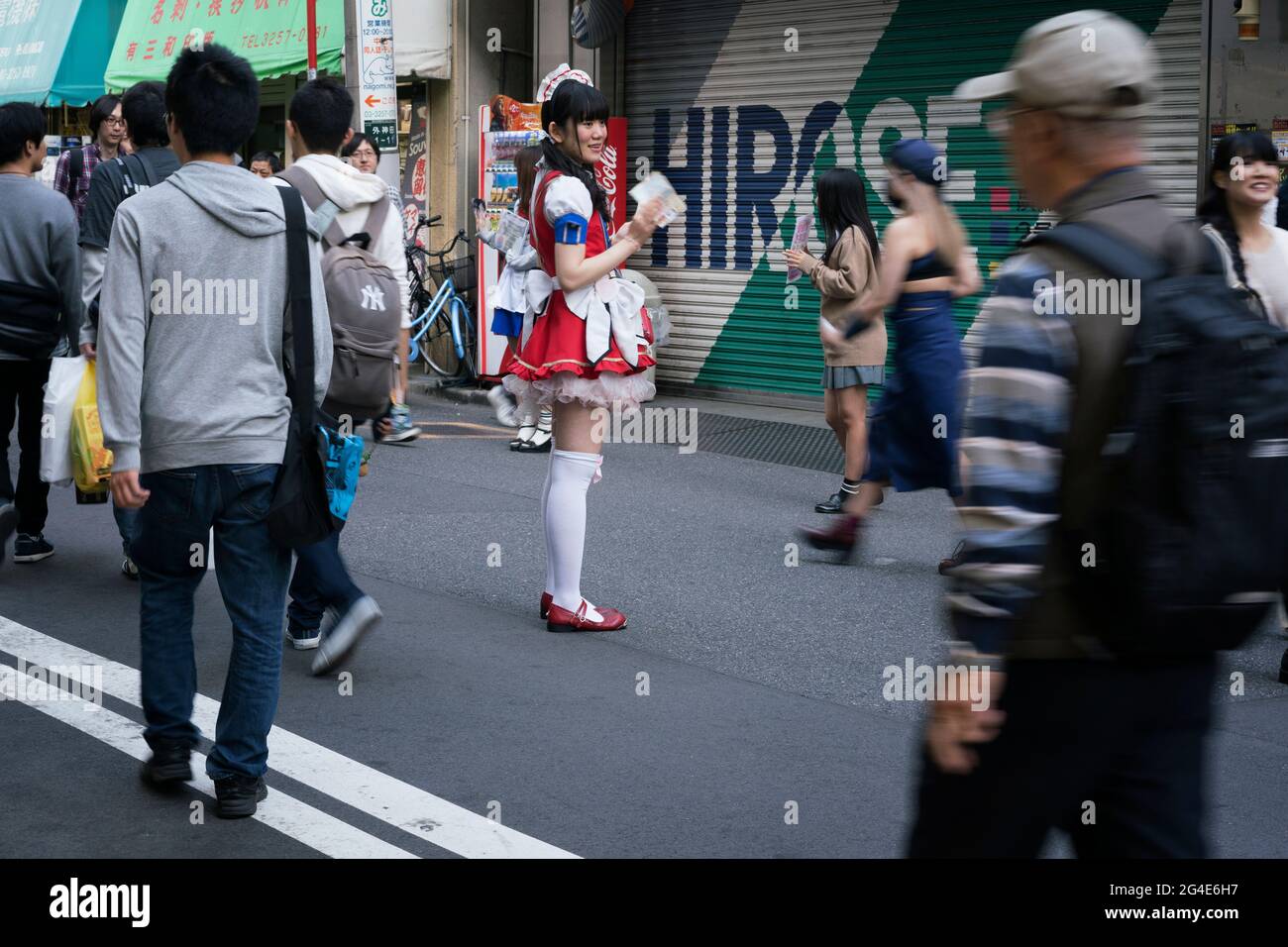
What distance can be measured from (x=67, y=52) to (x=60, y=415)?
15.2 m

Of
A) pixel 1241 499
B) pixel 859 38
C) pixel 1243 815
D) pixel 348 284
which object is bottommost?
pixel 1243 815

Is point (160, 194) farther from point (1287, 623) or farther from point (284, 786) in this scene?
point (1287, 623)

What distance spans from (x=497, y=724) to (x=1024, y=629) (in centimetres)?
294

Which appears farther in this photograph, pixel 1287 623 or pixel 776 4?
pixel 776 4

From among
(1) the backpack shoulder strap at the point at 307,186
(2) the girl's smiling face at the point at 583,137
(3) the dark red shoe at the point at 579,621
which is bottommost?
(3) the dark red shoe at the point at 579,621

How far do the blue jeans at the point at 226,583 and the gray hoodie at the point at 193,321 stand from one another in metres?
0.08

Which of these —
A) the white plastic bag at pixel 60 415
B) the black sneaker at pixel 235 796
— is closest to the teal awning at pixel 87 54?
the white plastic bag at pixel 60 415

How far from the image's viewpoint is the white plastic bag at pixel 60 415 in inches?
234

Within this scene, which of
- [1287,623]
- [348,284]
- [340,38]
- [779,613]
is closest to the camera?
[348,284]

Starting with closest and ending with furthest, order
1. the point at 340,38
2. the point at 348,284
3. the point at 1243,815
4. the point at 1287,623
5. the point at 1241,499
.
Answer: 1. the point at 1241,499
2. the point at 1243,815
3. the point at 348,284
4. the point at 1287,623
5. the point at 340,38

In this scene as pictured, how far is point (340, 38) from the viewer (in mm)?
14844

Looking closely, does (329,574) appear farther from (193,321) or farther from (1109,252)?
(1109,252)

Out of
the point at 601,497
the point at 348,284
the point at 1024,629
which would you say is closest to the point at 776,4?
the point at 601,497

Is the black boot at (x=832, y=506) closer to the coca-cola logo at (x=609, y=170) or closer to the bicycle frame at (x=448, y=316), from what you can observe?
the coca-cola logo at (x=609, y=170)
